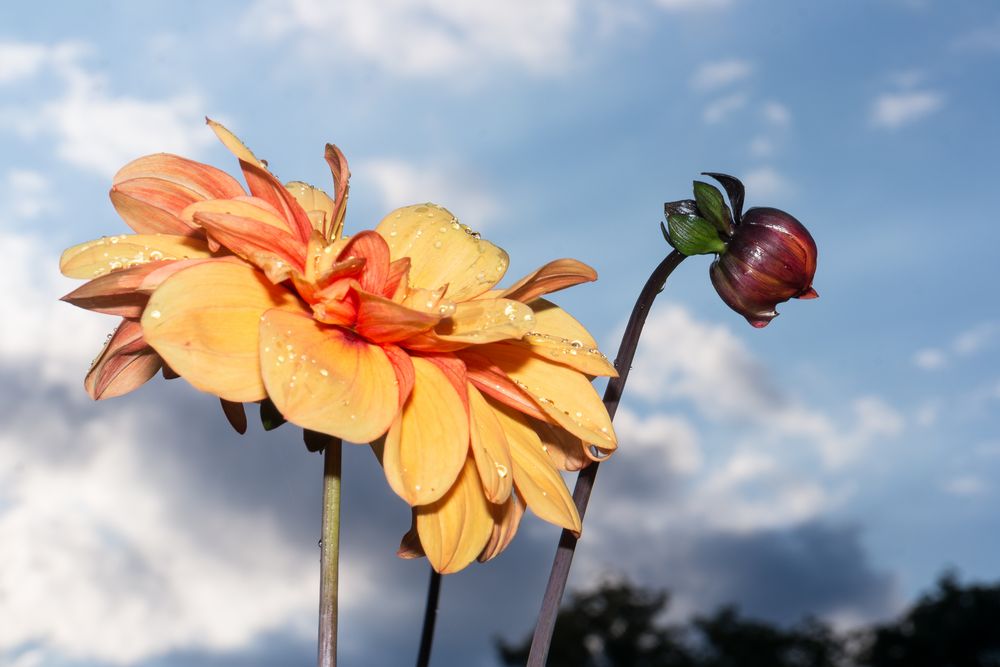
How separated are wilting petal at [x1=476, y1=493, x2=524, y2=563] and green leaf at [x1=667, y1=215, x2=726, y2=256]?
0.35m

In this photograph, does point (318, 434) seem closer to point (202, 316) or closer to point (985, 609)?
point (202, 316)

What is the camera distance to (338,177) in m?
1.00

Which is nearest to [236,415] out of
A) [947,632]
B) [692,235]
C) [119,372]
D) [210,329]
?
[119,372]

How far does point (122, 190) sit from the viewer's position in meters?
1.04

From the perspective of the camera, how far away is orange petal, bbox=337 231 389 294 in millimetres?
938

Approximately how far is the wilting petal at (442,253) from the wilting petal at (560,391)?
0.26 feet

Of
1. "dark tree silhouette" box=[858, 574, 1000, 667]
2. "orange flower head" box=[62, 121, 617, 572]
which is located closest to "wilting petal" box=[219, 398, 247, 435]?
"orange flower head" box=[62, 121, 617, 572]

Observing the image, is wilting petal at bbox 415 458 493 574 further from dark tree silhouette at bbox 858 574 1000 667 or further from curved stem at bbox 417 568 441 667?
dark tree silhouette at bbox 858 574 1000 667

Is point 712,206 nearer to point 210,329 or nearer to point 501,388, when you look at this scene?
point 501,388

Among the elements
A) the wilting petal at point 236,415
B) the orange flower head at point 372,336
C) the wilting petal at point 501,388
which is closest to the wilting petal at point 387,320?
the orange flower head at point 372,336

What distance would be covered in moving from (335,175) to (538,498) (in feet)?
1.27

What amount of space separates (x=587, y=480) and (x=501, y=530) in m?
0.12

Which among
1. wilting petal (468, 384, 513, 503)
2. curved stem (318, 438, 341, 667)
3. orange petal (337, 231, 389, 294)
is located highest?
orange petal (337, 231, 389, 294)

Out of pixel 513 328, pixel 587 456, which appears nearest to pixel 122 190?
pixel 513 328
